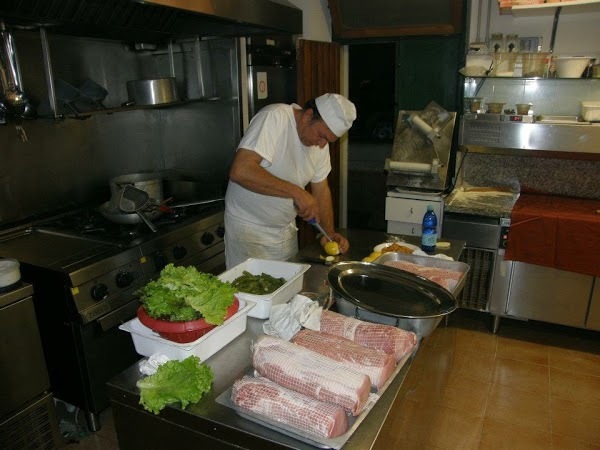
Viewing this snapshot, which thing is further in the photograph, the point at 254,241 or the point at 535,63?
the point at 535,63

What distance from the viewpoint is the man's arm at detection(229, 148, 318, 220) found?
2.22 meters

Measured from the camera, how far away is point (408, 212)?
362 cm

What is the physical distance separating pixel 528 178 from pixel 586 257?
3.14ft

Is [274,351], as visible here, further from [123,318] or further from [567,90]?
[567,90]

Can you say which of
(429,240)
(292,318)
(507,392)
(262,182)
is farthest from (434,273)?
(507,392)

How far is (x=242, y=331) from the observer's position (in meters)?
1.61

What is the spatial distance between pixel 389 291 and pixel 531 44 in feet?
8.92

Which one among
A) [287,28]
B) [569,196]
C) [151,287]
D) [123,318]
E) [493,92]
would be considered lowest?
[123,318]

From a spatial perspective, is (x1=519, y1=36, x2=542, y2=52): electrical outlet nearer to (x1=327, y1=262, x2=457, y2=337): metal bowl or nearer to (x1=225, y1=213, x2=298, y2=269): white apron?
(x1=225, y1=213, x2=298, y2=269): white apron

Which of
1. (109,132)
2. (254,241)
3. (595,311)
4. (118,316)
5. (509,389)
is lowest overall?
(509,389)

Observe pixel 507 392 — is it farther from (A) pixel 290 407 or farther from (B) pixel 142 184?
(B) pixel 142 184

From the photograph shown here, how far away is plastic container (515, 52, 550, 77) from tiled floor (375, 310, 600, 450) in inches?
71.3

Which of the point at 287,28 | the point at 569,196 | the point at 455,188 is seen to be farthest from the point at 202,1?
the point at 569,196

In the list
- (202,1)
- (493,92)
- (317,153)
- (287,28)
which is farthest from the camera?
(493,92)
